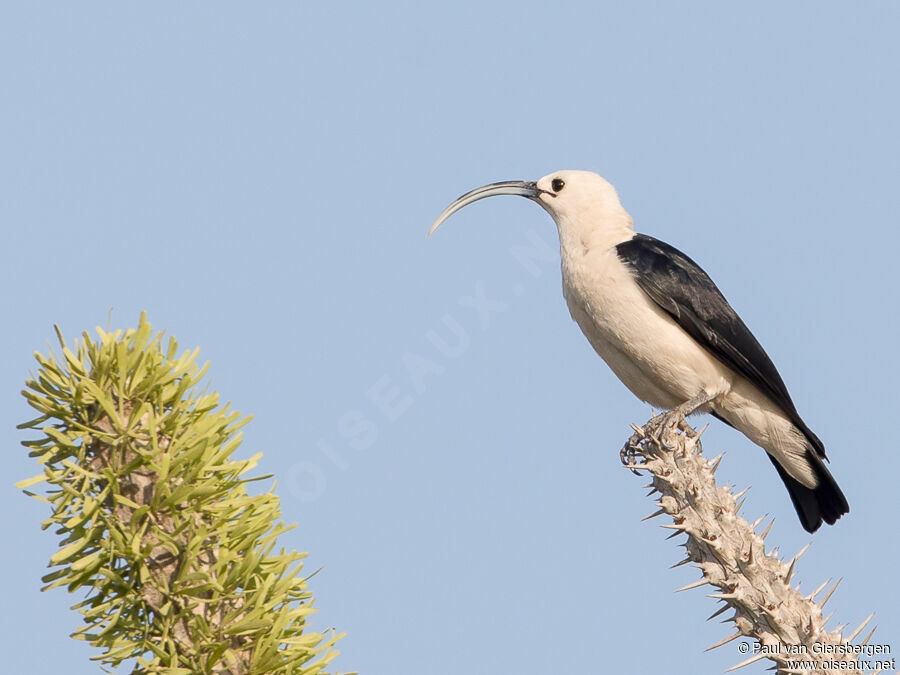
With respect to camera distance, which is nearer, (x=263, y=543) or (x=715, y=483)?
(x=263, y=543)

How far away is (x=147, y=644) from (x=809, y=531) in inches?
264

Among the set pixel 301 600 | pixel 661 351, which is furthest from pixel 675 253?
pixel 301 600

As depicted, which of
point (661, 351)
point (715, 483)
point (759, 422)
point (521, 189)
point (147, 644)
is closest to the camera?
point (147, 644)

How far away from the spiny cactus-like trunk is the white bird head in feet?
14.8

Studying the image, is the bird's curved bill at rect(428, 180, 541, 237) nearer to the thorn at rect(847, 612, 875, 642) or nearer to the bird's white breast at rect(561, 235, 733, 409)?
the bird's white breast at rect(561, 235, 733, 409)

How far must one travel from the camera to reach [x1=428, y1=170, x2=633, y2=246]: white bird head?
9078 millimetres

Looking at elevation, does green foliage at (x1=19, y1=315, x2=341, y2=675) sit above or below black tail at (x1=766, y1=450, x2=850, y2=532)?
below

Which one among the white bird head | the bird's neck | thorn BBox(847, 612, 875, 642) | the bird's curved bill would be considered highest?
the bird's curved bill

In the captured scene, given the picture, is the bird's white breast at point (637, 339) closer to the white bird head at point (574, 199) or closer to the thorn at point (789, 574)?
the white bird head at point (574, 199)

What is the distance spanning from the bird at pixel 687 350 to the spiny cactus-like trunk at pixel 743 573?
3.27 m

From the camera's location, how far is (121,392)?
2.41 m

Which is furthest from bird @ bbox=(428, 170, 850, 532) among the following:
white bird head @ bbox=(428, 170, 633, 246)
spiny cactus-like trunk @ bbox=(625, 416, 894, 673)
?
spiny cactus-like trunk @ bbox=(625, 416, 894, 673)

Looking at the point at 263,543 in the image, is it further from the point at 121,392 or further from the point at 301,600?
the point at 121,392

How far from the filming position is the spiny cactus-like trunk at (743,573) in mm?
3729
